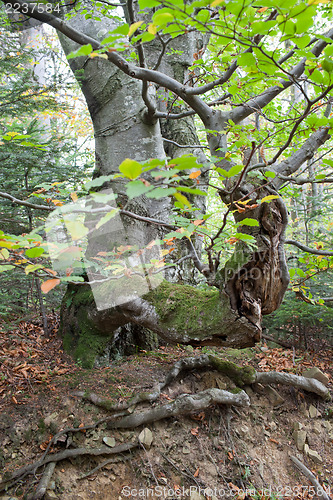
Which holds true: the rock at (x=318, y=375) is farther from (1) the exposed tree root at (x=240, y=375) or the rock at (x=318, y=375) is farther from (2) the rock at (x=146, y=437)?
(2) the rock at (x=146, y=437)

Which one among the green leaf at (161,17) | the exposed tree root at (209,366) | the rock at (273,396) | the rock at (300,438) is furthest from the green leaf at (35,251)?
the rock at (300,438)

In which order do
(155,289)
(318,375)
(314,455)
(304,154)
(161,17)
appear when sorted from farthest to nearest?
(318,375) → (314,455) → (155,289) → (304,154) → (161,17)

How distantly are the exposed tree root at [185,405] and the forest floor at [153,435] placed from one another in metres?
0.09

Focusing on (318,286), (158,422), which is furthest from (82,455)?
(318,286)

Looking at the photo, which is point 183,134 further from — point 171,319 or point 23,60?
point 171,319

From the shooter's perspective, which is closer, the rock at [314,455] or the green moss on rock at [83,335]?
the rock at [314,455]

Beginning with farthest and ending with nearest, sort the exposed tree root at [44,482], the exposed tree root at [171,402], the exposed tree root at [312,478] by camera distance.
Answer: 1. the exposed tree root at [312,478]
2. the exposed tree root at [171,402]
3. the exposed tree root at [44,482]

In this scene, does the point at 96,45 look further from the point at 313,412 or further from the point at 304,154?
the point at 313,412

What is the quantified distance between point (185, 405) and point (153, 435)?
1.24 feet

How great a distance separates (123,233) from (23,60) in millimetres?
3340

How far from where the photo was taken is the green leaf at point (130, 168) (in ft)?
3.01

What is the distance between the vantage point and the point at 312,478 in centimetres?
277

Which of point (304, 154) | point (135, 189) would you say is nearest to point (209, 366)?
point (304, 154)

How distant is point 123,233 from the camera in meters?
3.16
